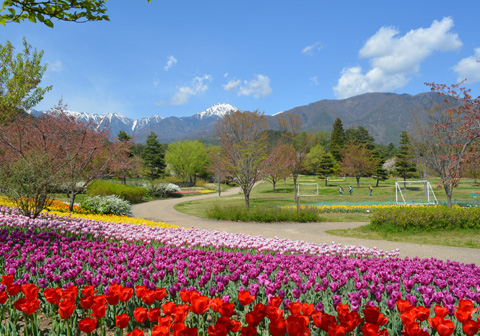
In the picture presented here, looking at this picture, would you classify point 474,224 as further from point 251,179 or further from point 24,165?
point 24,165

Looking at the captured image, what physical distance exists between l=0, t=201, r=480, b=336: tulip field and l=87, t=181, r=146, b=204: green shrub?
16757mm

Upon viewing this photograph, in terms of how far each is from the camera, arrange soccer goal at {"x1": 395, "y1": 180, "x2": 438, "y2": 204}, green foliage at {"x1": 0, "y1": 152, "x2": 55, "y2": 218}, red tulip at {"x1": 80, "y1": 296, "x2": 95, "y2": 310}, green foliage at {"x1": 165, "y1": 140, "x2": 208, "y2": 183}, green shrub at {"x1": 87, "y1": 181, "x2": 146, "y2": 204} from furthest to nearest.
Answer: green foliage at {"x1": 165, "y1": 140, "x2": 208, "y2": 183}
green shrub at {"x1": 87, "y1": 181, "x2": 146, "y2": 204}
soccer goal at {"x1": 395, "y1": 180, "x2": 438, "y2": 204}
green foliage at {"x1": 0, "y1": 152, "x2": 55, "y2": 218}
red tulip at {"x1": 80, "y1": 296, "x2": 95, "y2": 310}

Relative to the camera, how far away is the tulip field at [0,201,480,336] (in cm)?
188

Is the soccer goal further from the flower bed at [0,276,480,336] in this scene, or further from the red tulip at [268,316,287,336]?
the red tulip at [268,316,287,336]

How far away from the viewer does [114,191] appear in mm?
23672

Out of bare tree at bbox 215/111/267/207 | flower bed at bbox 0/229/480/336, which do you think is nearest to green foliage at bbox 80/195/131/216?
bare tree at bbox 215/111/267/207

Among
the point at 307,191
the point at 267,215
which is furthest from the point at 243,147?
the point at 307,191

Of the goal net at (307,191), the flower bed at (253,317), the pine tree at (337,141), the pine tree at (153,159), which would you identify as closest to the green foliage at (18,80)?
the flower bed at (253,317)

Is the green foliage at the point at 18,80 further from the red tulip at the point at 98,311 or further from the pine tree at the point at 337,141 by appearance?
the pine tree at the point at 337,141

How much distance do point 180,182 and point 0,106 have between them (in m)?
48.1

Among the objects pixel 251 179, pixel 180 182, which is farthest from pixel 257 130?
pixel 180 182

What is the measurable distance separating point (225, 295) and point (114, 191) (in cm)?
2284

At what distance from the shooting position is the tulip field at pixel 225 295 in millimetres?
1877

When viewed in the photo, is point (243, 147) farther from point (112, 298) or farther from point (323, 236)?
point (112, 298)
